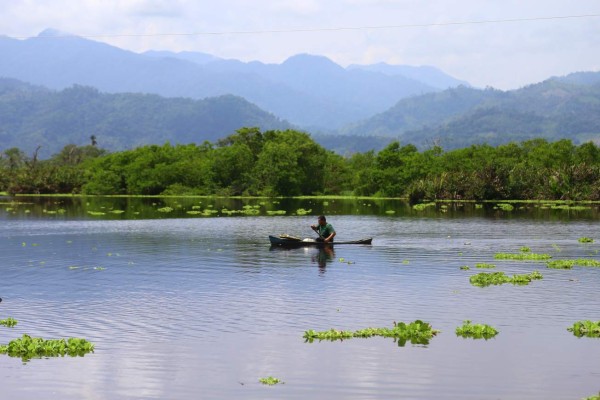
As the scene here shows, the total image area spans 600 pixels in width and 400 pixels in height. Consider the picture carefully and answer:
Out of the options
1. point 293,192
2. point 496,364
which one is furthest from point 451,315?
point 293,192

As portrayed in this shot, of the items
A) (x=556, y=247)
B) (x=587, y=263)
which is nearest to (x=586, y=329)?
(x=587, y=263)

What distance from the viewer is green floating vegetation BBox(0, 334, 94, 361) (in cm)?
2408

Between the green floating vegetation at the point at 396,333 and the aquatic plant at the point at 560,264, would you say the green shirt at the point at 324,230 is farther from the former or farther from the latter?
the green floating vegetation at the point at 396,333

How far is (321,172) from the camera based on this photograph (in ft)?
522

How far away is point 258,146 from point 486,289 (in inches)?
5203

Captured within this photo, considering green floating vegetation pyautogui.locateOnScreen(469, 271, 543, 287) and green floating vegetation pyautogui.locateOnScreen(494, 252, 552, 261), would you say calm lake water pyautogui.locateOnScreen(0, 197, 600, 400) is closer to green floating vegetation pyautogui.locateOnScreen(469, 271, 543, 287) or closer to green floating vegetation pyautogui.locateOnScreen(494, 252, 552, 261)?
green floating vegetation pyautogui.locateOnScreen(469, 271, 543, 287)

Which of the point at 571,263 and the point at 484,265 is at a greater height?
the point at 571,263

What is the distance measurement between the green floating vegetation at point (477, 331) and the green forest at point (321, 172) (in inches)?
3831

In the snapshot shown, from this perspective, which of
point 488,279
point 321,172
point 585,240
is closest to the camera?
point 488,279

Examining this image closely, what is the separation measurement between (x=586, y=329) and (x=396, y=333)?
20.4 ft

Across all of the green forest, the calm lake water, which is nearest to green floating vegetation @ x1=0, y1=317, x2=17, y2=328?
the calm lake water

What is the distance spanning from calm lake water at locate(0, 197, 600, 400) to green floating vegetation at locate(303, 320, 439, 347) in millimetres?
394

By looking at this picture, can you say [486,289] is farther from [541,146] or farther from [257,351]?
[541,146]

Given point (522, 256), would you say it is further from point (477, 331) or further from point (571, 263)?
point (477, 331)
